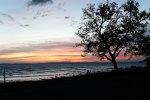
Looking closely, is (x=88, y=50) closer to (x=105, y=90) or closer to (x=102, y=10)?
(x=102, y=10)

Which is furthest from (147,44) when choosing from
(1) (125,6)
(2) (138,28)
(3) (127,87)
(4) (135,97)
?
(4) (135,97)

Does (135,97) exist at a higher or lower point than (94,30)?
lower

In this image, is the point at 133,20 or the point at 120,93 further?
the point at 133,20

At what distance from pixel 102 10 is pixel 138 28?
5.93m

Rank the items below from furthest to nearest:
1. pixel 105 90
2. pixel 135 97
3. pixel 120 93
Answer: pixel 105 90 < pixel 120 93 < pixel 135 97

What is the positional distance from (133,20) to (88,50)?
7676 millimetres

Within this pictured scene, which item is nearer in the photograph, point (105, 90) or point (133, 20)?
point (105, 90)

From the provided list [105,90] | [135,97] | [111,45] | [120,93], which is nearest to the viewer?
[135,97]

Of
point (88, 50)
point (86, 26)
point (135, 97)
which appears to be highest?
point (86, 26)

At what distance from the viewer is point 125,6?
5519cm

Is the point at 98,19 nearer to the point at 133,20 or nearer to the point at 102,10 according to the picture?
the point at 102,10

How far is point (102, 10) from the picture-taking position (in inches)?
2128

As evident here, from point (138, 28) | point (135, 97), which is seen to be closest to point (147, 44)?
point (138, 28)

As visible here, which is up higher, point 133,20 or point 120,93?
point 133,20
